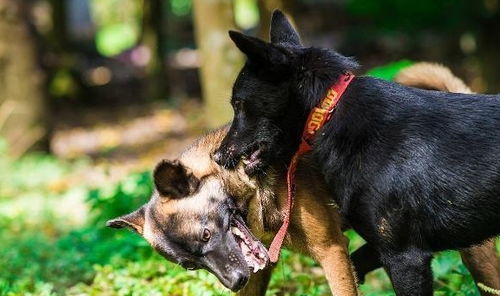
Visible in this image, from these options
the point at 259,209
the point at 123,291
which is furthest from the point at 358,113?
the point at 123,291

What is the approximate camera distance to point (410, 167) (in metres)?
4.57

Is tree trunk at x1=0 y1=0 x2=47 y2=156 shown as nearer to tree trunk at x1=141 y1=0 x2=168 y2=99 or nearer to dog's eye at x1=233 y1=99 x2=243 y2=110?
tree trunk at x1=141 y1=0 x2=168 y2=99

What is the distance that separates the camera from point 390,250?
459 centimetres

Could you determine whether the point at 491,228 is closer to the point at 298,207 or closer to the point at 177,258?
the point at 298,207

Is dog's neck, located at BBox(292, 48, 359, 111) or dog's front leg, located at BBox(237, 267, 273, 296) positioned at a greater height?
dog's neck, located at BBox(292, 48, 359, 111)

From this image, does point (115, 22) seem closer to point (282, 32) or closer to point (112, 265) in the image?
point (112, 265)

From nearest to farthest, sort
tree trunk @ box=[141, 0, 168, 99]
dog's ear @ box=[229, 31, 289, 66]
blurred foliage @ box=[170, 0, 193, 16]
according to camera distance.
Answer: dog's ear @ box=[229, 31, 289, 66] → tree trunk @ box=[141, 0, 168, 99] → blurred foliage @ box=[170, 0, 193, 16]

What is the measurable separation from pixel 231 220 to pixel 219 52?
15.5 feet

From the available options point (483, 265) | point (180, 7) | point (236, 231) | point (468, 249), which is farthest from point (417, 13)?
point (180, 7)

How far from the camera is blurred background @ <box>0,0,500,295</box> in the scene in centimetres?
641

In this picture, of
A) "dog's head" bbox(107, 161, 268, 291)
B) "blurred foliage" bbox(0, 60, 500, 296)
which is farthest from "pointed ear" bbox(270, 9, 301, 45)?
"blurred foliage" bbox(0, 60, 500, 296)

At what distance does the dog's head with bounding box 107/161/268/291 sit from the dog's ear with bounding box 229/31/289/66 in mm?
859

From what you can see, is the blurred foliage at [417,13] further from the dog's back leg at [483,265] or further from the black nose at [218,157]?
the black nose at [218,157]

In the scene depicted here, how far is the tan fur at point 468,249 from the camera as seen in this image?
565cm
